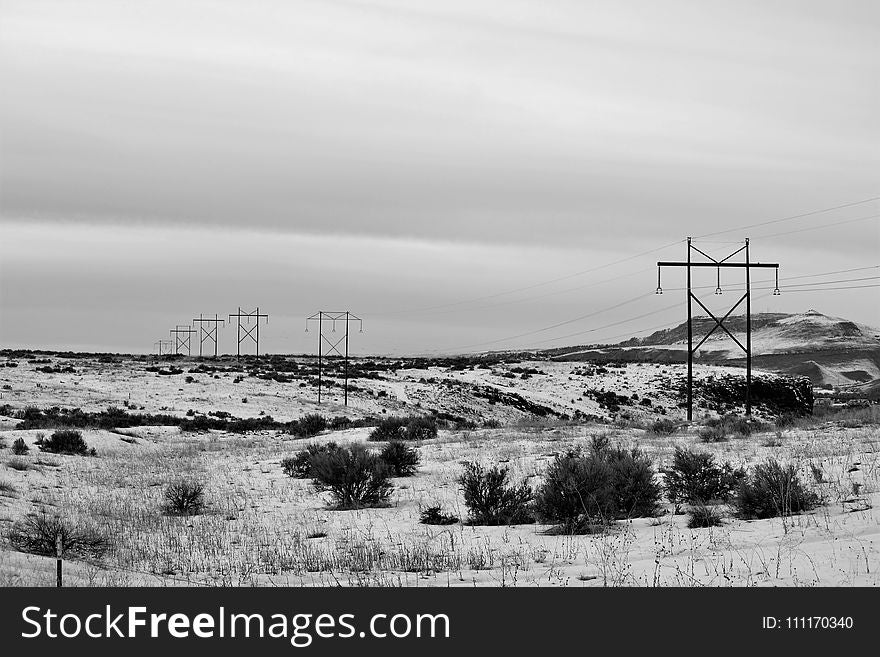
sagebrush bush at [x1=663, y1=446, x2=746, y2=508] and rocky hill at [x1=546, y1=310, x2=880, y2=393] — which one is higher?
rocky hill at [x1=546, y1=310, x2=880, y2=393]

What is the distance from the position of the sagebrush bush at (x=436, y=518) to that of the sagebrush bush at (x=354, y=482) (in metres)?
2.36

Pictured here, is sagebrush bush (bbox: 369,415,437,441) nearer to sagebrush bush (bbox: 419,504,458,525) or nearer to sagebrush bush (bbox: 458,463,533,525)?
sagebrush bush (bbox: 419,504,458,525)

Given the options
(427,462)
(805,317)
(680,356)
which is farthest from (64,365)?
(805,317)

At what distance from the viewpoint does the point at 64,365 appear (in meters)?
89.6

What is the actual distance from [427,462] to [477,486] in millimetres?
10699

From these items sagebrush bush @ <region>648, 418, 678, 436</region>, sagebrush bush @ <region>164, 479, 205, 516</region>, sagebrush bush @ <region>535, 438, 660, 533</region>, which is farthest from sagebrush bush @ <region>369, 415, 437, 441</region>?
sagebrush bush @ <region>535, 438, 660, 533</region>

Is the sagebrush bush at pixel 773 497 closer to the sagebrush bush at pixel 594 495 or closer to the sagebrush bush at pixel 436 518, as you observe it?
the sagebrush bush at pixel 594 495

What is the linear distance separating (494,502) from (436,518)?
46.0 inches

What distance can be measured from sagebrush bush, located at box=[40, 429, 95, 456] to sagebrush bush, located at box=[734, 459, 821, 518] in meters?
24.6

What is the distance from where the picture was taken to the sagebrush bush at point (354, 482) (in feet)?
63.8

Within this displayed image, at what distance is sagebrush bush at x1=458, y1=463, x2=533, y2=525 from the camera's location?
1603 centimetres

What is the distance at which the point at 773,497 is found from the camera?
46.5 feet

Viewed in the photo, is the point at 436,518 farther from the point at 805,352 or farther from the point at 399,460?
the point at 805,352

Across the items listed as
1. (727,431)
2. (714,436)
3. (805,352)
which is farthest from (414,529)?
(805,352)
